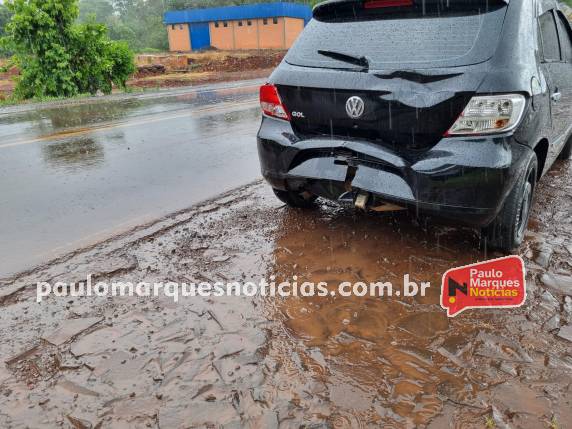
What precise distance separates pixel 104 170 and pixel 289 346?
4.22m

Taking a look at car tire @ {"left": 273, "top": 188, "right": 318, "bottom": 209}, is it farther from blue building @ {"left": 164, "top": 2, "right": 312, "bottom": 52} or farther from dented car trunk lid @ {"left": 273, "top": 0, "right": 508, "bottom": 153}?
blue building @ {"left": 164, "top": 2, "right": 312, "bottom": 52}

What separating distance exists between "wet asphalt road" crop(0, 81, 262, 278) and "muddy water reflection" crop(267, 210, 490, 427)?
1606 millimetres

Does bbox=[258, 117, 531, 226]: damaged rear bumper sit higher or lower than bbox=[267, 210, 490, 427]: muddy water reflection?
higher

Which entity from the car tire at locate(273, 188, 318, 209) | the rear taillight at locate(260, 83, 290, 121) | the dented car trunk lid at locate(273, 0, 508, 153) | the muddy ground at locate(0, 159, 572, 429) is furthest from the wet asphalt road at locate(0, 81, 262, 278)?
the dented car trunk lid at locate(273, 0, 508, 153)

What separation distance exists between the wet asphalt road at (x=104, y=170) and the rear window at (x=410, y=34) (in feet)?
7.07

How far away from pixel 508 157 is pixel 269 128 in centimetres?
162

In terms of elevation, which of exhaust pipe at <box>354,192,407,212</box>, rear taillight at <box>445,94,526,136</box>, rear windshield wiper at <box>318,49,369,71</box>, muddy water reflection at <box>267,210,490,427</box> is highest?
rear windshield wiper at <box>318,49,369,71</box>

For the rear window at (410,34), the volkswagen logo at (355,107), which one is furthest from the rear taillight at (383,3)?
the volkswagen logo at (355,107)

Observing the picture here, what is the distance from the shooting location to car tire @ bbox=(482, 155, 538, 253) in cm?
303

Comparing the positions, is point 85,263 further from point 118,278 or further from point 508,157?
point 508,157

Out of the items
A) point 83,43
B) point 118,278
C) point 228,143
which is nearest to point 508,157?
point 118,278

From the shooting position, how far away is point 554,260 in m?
3.26

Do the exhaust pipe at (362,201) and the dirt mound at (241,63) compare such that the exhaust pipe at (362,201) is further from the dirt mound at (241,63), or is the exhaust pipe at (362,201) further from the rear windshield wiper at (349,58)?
the dirt mound at (241,63)

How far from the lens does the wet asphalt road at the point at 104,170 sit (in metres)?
4.03
